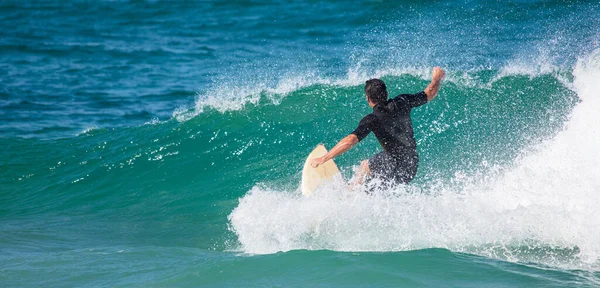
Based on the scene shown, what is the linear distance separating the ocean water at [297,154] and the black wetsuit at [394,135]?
225 mm

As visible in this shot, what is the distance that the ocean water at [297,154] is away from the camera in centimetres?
553

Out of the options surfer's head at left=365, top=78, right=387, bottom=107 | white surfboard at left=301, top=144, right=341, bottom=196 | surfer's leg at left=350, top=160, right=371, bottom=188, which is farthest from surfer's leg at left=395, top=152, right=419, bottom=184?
white surfboard at left=301, top=144, right=341, bottom=196

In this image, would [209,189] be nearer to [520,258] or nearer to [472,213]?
[472,213]

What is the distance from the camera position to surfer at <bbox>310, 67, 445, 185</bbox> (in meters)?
6.05

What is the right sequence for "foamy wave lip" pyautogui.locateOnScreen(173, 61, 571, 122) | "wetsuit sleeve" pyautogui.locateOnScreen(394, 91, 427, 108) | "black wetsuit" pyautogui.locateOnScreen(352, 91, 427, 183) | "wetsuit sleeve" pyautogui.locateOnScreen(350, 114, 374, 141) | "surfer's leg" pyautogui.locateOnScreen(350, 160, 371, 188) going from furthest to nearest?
"foamy wave lip" pyautogui.locateOnScreen(173, 61, 571, 122), "surfer's leg" pyautogui.locateOnScreen(350, 160, 371, 188), "wetsuit sleeve" pyautogui.locateOnScreen(394, 91, 427, 108), "black wetsuit" pyautogui.locateOnScreen(352, 91, 427, 183), "wetsuit sleeve" pyautogui.locateOnScreen(350, 114, 374, 141)

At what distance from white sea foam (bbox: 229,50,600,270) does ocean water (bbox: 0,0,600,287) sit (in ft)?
0.06

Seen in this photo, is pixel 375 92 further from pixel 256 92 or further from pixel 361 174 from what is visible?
pixel 256 92

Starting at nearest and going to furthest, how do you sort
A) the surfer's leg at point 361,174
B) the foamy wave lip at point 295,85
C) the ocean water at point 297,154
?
1. the ocean water at point 297,154
2. the surfer's leg at point 361,174
3. the foamy wave lip at point 295,85

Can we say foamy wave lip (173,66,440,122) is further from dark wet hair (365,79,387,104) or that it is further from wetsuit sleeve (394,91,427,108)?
dark wet hair (365,79,387,104)

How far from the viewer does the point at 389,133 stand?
6180 millimetres

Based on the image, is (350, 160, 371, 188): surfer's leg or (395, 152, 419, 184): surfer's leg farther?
(350, 160, 371, 188): surfer's leg

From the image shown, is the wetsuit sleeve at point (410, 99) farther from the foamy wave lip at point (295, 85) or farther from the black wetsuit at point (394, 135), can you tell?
the foamy wave lip at point (295, 85)

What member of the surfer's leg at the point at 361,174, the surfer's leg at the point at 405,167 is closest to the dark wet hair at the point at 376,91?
the surfer's leg at the point at 405,167

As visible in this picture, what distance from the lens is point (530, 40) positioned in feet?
52.2
